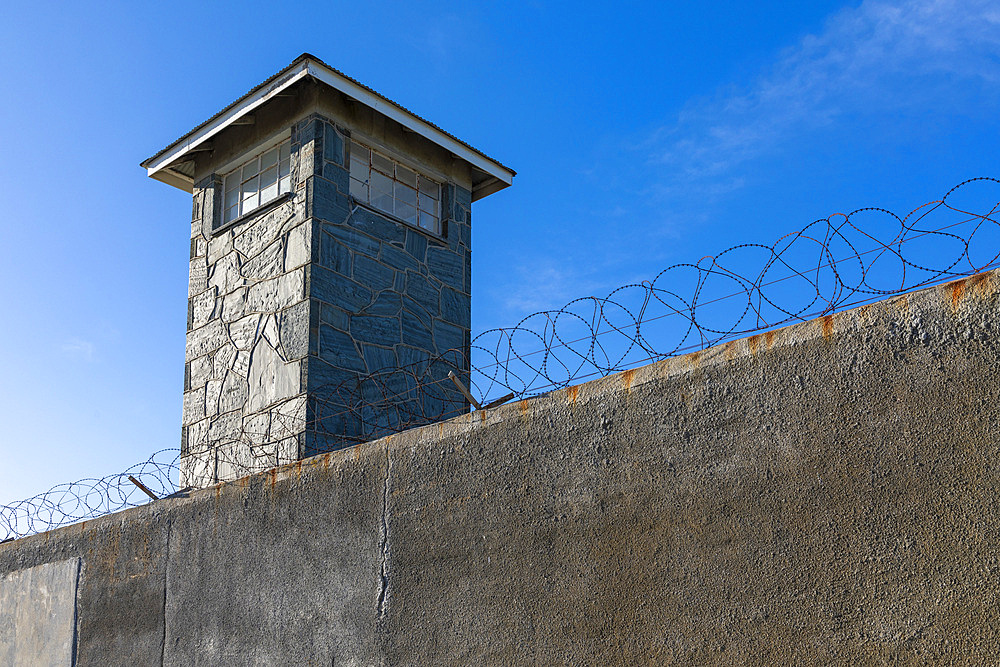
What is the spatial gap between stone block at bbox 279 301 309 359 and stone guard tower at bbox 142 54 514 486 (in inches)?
0.5

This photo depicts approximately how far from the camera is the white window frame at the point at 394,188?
311 inches

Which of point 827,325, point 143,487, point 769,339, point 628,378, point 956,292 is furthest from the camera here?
point 143,487

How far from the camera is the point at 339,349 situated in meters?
7.19

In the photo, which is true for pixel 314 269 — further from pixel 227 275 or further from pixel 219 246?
pixel 219 246

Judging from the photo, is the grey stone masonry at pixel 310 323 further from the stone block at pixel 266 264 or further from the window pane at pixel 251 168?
the window pane at pixel 251 168

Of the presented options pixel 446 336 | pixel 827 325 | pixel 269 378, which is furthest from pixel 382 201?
pixel 827 325

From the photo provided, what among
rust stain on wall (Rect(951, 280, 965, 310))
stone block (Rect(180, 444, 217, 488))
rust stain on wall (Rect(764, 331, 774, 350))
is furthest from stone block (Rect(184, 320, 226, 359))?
rust stain on wall (Rect(951, 280, 965, 310))

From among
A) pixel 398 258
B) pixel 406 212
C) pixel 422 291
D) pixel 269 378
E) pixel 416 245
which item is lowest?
pixel 269 378

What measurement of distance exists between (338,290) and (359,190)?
1.02 m

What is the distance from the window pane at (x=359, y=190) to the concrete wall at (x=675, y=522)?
2964 mm

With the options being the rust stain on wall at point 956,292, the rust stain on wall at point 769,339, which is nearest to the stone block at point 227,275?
the rust stain on wall at point 769,339

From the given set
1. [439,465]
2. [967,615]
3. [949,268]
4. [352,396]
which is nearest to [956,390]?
[949,268]

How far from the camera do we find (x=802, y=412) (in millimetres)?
3559

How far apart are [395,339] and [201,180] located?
98.2 inches
